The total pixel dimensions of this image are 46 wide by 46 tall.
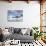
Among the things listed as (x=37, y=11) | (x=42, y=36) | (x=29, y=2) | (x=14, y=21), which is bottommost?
(x=42, y=36)

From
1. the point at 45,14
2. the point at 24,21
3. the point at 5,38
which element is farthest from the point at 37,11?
the point at 5,38

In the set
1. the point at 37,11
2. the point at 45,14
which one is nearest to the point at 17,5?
the point at 37,11

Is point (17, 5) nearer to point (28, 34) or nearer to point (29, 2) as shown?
point (29, 2)

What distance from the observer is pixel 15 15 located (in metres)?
5.50

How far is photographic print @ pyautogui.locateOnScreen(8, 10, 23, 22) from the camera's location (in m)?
5.50

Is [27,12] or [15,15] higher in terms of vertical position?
[27,12]

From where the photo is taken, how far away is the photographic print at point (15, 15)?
550 centimetres

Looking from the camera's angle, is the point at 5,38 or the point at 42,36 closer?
the point at 5,38

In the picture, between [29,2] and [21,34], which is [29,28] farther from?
[29,2]

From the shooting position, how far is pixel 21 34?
508cm

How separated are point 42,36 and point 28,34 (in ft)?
2.46

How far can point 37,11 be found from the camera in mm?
5539

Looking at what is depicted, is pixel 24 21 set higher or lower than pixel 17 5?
lower

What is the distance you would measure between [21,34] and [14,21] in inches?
31.9
